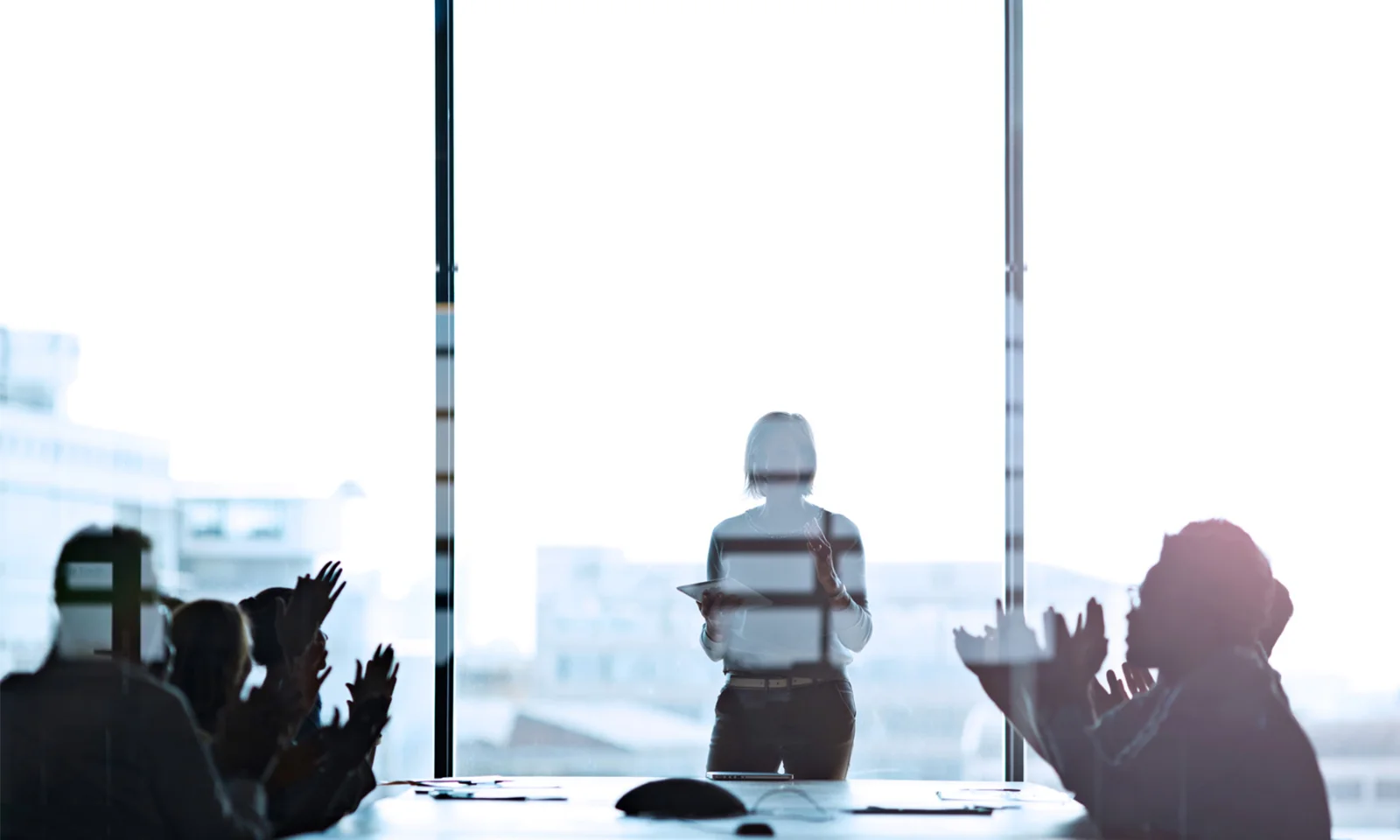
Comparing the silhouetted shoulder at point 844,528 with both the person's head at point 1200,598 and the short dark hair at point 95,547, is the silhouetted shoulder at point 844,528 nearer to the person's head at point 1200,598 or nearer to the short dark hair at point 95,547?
the person's head at point 1200,598

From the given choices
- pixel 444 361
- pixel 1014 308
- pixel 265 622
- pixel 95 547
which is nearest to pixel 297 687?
pixel 265 622

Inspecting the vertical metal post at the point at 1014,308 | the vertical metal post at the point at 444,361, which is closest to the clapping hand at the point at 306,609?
the vertical metal post at the point at 444,361

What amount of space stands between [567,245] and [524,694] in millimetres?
1374

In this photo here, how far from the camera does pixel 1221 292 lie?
3107 millimetres

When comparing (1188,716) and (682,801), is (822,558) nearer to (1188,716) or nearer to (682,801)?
(682,801)

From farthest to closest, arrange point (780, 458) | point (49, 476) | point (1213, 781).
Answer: point (780, 458)
point (49, 476)
point (1213, 781)

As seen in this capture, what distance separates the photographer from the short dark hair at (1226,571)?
5.83 feet

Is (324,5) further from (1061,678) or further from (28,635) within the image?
(1061,678)

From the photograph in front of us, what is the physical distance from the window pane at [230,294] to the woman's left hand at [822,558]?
995 mm

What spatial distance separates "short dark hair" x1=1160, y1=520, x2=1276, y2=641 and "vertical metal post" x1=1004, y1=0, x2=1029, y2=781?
1452 millimetres

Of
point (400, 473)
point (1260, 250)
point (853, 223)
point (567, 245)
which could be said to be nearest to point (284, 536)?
point (400, 473)

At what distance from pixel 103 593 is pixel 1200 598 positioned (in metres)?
1.60

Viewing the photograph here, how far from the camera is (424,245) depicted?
3.54 metres

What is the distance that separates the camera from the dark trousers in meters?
2.64
